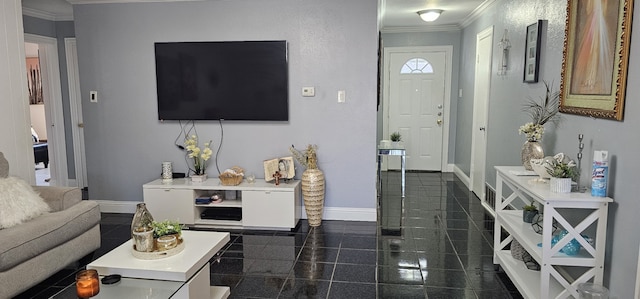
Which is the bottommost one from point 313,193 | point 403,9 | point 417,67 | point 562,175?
point 313,193

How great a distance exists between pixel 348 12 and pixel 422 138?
3422mm

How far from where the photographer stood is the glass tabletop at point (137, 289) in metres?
1.99

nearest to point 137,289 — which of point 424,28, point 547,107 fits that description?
point 547,107

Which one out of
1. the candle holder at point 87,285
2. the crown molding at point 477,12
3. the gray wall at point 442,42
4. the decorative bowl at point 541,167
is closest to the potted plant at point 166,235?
the candle holder at point 87,285

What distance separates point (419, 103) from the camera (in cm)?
680

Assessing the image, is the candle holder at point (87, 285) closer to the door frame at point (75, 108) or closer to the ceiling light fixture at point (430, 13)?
the door frame at point (75, 108)

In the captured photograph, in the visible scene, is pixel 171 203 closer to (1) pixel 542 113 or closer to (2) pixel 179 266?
(2) pixel 179 266

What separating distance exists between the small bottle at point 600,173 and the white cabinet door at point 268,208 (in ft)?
7.86

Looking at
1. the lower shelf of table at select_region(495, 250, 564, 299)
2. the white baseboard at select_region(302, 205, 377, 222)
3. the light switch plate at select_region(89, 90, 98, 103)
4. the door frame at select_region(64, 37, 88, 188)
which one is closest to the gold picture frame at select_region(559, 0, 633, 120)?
the lower shelf of table at select_region(495, 250, 564, 299)

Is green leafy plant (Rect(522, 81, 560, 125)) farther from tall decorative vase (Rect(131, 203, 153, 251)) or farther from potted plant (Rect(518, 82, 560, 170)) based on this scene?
tall decorative vase (Rect(131, 203, 153, 251))

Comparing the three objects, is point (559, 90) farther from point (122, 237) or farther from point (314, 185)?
point (122, 237)

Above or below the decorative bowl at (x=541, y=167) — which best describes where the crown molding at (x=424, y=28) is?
above

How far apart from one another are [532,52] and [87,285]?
11.0ft

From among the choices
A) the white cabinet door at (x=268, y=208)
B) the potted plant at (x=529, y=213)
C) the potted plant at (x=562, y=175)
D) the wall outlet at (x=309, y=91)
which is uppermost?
the wall outlet at (x=309, y=91)
